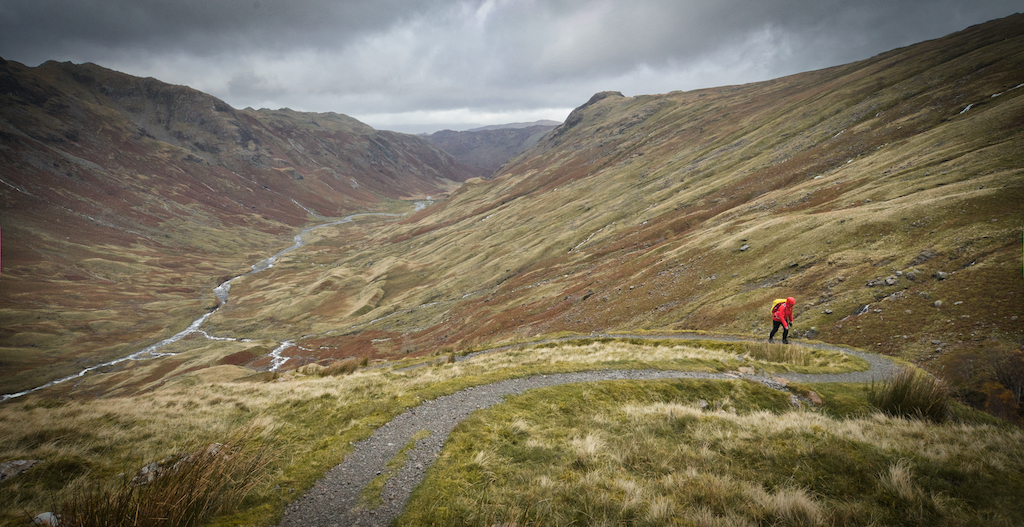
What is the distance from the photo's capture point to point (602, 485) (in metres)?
7.77

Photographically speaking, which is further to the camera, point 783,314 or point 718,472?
point 783,314

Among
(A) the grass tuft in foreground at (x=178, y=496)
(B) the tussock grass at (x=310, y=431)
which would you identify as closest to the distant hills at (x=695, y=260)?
(B) the tussock grass at (x=310, y=431)

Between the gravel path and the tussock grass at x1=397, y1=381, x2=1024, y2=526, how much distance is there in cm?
59

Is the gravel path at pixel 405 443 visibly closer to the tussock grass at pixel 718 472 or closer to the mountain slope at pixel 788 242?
the tussock grass at pixel 718 472

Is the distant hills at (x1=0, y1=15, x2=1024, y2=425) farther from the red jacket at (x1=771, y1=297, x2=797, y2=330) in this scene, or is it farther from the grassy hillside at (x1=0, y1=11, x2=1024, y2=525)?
the red jacket at (x1=771, y1=297, x2=797, y2=330)

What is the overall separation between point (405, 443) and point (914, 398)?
1498 cm

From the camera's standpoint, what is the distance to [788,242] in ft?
127

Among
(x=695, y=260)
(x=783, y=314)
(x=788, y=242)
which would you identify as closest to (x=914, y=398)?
(x=783, y=314)

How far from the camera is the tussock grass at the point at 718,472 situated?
6203mm

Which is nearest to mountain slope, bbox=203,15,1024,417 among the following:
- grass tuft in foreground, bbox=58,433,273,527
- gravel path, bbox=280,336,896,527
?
gravel path, bbox=280,336,896,527

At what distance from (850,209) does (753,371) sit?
33738 mm

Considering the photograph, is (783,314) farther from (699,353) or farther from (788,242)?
(788,242)

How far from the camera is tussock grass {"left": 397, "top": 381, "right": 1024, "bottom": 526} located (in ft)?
20.4

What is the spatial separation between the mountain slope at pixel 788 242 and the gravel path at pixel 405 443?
835 cm
